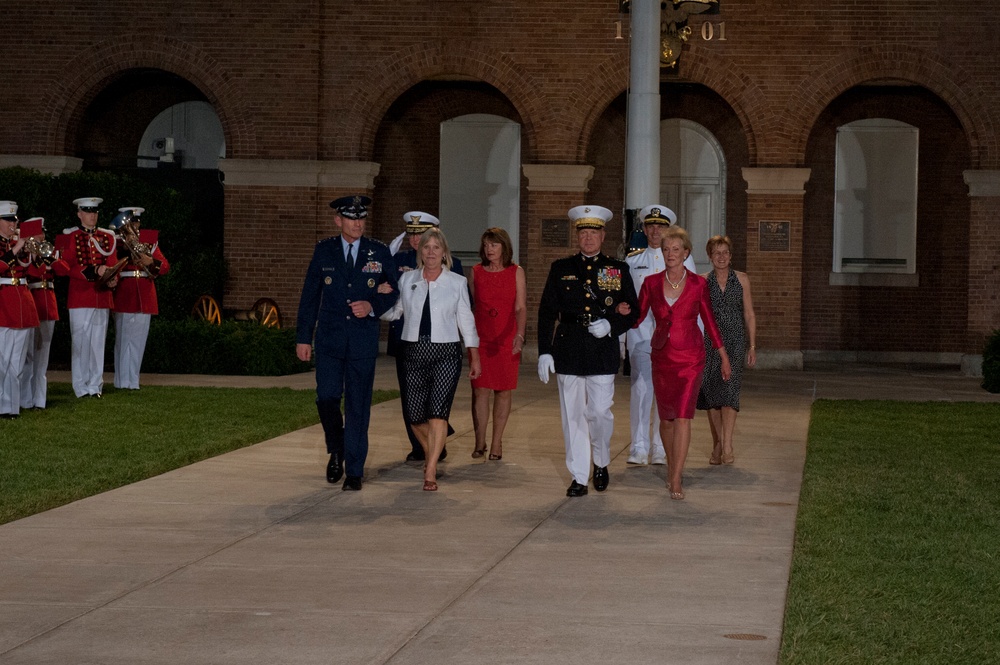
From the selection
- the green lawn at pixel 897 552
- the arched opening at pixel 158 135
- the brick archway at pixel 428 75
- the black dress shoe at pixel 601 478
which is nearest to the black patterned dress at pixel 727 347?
the green lawn at pixel 897 552

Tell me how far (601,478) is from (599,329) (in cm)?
107

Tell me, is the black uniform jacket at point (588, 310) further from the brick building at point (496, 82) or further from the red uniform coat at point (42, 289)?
the brick building at point (496, 82)

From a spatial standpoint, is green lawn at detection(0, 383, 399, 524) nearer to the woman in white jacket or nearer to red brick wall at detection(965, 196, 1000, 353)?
the woman in white jacket

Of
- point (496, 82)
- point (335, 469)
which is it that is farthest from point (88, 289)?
point (496, 82)

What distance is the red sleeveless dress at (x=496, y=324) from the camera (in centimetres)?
1123

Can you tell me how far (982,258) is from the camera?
22.3 m

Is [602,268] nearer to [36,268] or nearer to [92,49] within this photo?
[36,268]

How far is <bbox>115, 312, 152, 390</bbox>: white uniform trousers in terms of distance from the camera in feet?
54.8

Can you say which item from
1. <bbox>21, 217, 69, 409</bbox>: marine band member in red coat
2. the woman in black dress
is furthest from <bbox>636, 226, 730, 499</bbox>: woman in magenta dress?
<bbox>21, 217, 69, 409</bbox>: marine band member in red coat

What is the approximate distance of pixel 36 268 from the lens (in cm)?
1427

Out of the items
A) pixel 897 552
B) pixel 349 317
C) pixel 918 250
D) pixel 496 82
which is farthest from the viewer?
pixel 918 250

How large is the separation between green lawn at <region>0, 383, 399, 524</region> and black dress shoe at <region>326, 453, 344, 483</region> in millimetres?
1290

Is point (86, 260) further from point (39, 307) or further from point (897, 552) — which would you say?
point (897, 552)

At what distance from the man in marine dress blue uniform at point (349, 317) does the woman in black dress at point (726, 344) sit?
2747 millimetres
